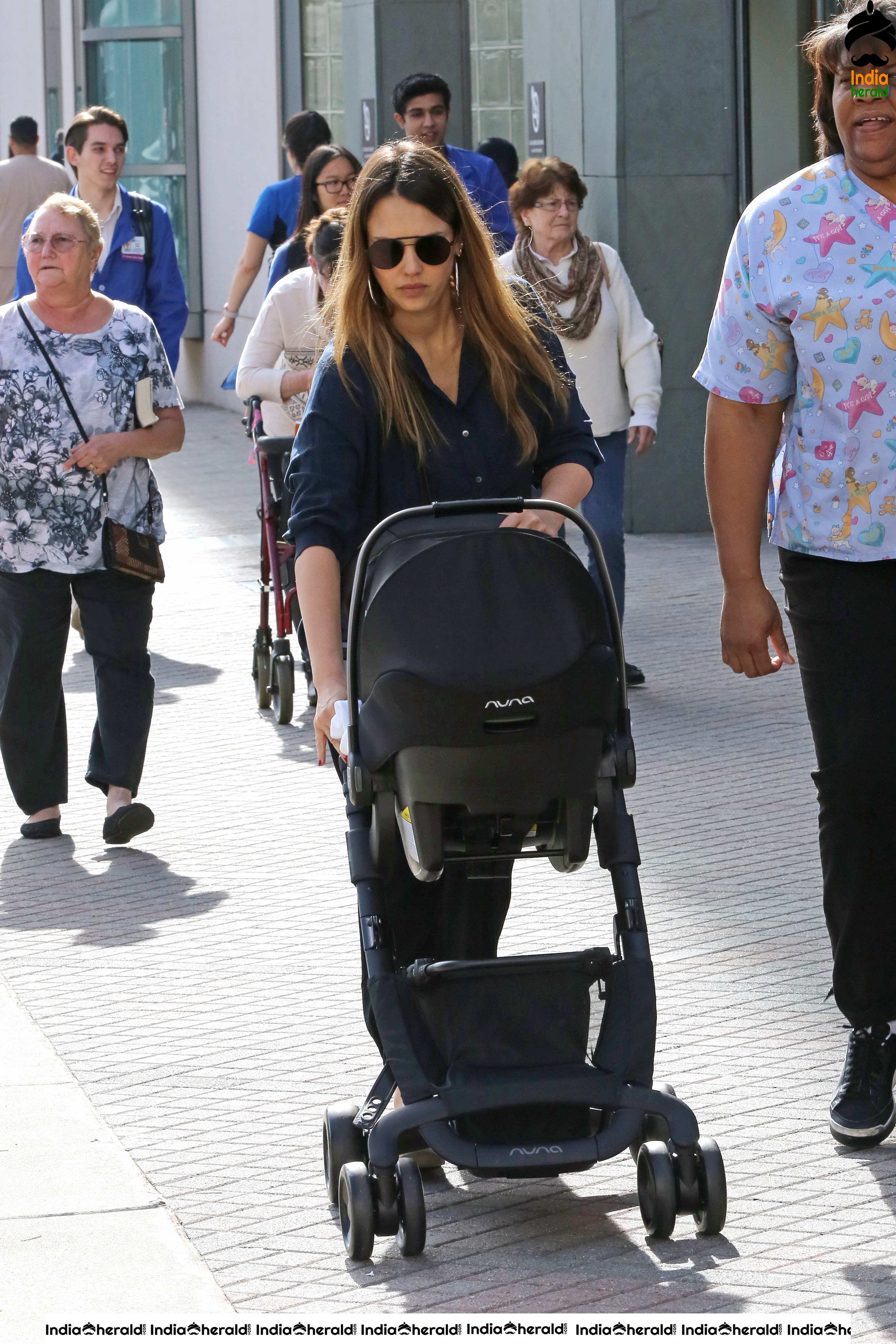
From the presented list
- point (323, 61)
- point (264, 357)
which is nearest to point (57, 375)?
point (264, 357)

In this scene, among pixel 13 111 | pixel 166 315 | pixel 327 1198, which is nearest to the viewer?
pixel 327 1198

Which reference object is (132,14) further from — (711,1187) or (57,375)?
(711,1187)

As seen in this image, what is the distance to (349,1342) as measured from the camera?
3447 mm

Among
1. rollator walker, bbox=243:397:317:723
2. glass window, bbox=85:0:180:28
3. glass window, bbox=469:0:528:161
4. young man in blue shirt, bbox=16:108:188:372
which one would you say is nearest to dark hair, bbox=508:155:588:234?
rollator walker, bbox=243:397:317:723

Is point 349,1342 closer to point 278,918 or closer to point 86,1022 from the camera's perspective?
point 86,1022

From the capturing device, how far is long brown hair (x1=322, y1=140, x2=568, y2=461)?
3.98 metres

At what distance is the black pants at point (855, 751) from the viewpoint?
4246 millimetres

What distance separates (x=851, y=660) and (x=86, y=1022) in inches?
80.5

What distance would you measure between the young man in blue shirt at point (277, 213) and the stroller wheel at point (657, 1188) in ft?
25.8

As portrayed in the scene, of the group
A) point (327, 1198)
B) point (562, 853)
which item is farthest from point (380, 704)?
point (327, 1198)

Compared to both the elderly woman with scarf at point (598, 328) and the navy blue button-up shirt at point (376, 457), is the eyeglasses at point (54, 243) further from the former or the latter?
the navy blue button-up shirt at point (376, 457)

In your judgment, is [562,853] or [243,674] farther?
[243,674]

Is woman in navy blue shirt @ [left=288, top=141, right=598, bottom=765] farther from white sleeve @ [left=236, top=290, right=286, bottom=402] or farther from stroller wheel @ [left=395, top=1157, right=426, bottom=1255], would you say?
white sleeve @ [left=236, top=290, right=286, bottom=402]

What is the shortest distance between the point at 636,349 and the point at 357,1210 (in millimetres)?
5418
